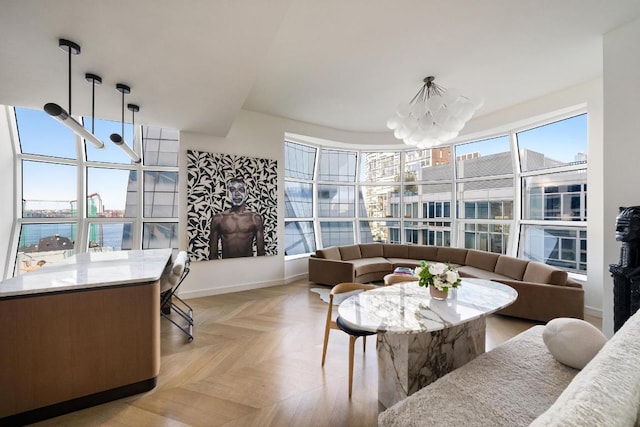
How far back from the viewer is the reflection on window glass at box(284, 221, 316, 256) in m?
6.12

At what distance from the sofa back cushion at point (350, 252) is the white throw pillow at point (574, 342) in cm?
435

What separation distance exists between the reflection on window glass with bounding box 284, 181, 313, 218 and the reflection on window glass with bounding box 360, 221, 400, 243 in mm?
1515

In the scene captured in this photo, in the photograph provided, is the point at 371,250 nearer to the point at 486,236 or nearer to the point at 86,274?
the point at 486,236

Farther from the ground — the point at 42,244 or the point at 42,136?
the point at 42,136

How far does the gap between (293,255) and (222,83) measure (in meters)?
4.03

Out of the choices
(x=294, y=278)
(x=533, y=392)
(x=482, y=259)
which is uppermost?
(x=482, y=259)

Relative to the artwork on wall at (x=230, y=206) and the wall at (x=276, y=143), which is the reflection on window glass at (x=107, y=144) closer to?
the wall at (x=276, y=143)

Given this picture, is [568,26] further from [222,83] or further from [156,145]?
[156,145]

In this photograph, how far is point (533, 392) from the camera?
1.43m

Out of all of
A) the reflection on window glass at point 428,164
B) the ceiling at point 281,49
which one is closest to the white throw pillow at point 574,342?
the ceiling at point 281,49

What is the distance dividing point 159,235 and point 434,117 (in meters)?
4.90

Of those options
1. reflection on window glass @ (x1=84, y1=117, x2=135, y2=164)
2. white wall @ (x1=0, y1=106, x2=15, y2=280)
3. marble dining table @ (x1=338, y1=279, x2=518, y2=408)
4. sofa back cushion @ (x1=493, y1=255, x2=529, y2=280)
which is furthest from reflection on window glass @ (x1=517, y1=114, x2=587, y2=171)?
white wall @ (x1=0, y1=106, x2=15, y2=280)

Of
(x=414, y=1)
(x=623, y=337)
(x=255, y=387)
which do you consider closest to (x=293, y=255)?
(x=255, y=387)

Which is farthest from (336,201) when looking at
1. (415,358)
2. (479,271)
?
(415,358)
